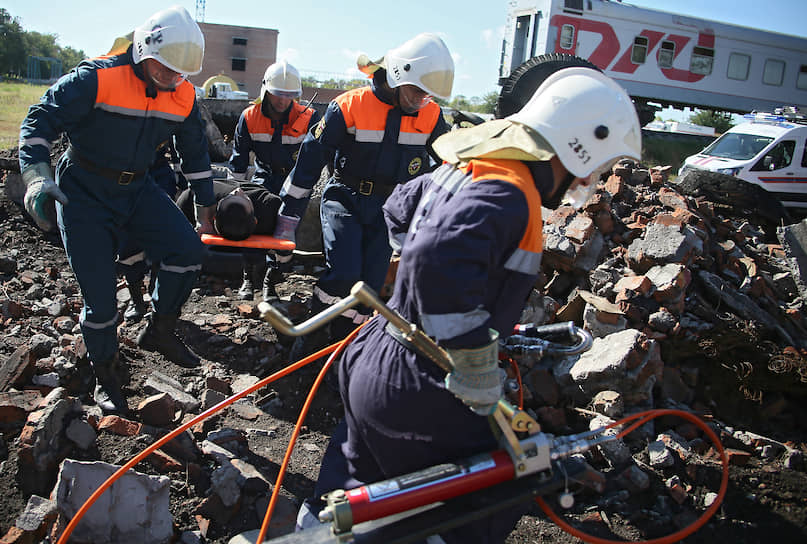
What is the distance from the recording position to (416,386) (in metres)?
1.78

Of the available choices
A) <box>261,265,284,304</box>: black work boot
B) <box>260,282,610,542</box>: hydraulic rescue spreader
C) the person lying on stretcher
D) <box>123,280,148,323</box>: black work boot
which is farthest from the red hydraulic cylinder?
<box>261,265,284,304</box>: black work boot

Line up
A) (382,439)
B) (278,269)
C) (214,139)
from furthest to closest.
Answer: (214,139) → (278,269) → (382,439)

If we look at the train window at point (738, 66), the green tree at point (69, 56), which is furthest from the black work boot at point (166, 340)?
the green tree at point (69, 56)

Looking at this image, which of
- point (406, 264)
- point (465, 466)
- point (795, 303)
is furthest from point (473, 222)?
point (795, 303)

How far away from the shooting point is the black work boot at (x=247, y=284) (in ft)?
17.6

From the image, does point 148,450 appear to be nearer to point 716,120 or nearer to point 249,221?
point 249,221

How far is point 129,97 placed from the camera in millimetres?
3035

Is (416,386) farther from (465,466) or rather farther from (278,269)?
(278,269)

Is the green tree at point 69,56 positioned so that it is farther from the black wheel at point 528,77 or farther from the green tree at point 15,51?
the black wheel at point 528,77

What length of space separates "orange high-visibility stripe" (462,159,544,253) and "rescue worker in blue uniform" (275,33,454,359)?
6.81 feet

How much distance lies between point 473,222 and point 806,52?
866 inches

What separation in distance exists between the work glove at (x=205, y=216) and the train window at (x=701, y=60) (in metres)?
17.6

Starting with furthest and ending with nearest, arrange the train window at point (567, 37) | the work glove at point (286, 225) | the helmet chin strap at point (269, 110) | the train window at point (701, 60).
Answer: the train window at point (701, 60) → the train window at point (567, 37) → the helmet chin strap at point (269, 110) → the work glove at point (286, 225)

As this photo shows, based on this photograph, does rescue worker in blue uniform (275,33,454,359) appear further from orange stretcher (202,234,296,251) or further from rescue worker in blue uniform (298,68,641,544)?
rescue worker in blue uniform (298,68,641,544)
